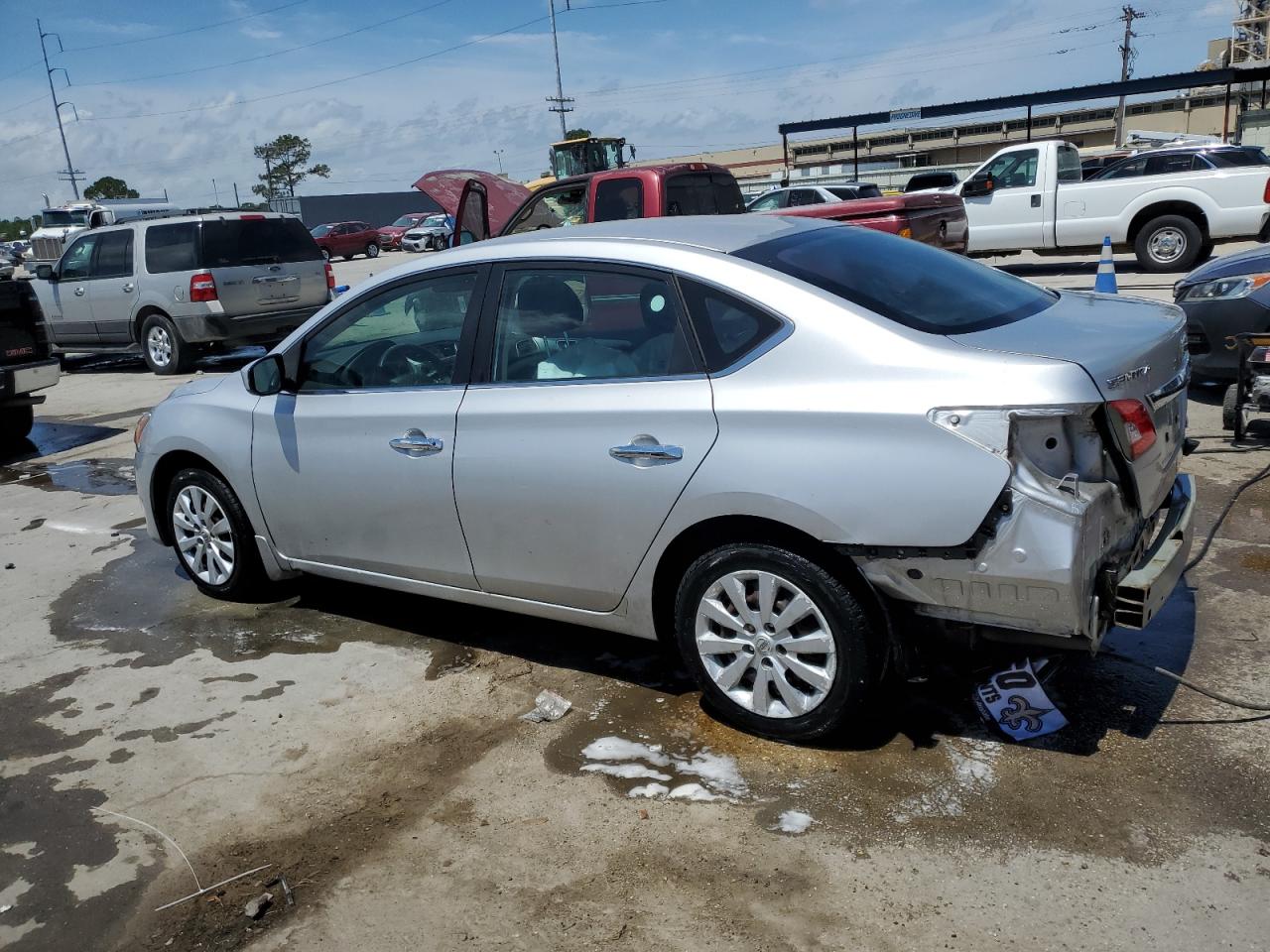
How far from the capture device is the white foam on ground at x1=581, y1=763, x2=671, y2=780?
3.43 metres

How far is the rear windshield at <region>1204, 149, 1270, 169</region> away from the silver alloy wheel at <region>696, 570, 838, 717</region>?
565 inches

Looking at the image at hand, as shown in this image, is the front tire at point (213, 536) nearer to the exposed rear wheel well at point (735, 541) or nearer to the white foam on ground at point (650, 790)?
the exposed rear wheel well at point (735, 541)

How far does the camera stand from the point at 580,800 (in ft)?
10.9

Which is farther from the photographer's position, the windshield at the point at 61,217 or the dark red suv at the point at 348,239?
the dark red suv at the point at 348,239

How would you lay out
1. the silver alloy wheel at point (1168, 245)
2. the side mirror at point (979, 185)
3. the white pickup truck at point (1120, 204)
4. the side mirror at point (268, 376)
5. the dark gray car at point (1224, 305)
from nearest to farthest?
the side mirror at point (268, 376) → the dark gray car at point (1224, 305) → the white pickup truck at point (1120, 204) → the silver alloy wheel at point (1168, 245) → the side mirror at point (979, 185)

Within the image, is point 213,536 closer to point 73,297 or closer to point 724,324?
point 724,324

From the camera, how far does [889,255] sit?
3949mm

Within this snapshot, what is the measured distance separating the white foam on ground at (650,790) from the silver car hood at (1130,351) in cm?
166

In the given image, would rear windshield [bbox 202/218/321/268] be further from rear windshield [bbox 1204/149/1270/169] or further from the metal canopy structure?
the metal canopy structure

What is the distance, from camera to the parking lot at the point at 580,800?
2738mm

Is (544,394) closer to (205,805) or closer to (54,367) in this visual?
(205,805)

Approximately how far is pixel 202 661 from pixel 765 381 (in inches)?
113

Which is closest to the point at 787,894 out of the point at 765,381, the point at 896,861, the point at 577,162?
the point at 896,861

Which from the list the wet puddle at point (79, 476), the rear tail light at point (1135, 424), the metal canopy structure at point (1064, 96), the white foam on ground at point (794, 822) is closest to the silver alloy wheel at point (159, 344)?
the wet puddle at point (79, 476)
